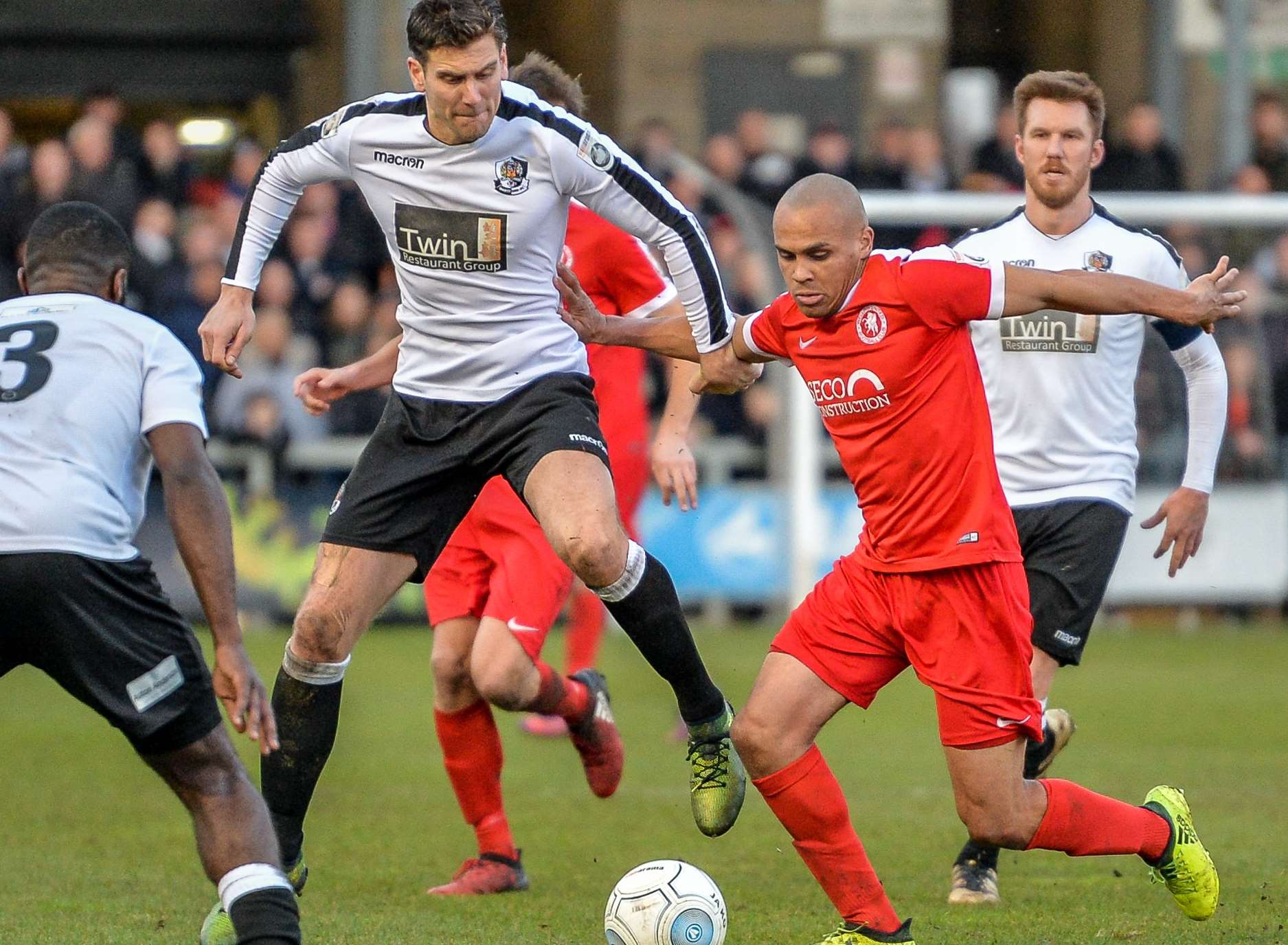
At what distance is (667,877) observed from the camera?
214 inches

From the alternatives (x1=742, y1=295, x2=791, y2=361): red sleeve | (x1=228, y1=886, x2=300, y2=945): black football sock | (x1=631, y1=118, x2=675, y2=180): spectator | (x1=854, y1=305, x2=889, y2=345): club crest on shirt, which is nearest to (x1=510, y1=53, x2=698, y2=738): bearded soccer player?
(x1=742, y1=295, x2=791, y2=361): red sleeve

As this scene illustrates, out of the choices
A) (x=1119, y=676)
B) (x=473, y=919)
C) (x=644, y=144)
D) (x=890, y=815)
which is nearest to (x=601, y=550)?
(x=473, y=919)

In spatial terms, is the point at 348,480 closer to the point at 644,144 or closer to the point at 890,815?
the point at 890,815

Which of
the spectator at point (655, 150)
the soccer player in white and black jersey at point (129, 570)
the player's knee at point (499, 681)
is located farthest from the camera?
the spectator at point (655, 150)

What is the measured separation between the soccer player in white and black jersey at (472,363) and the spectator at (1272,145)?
11.9 meters

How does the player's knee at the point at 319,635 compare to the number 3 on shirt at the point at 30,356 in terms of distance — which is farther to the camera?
the player's knee at the point at 319,635

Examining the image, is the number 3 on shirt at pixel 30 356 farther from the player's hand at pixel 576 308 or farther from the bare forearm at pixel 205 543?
the player's hand at pixel 576 308

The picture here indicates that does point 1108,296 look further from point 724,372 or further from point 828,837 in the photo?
point 828,837

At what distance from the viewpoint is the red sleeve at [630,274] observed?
288 inches

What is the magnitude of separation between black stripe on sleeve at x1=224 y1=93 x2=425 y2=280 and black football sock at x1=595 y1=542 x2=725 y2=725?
4.71 feet

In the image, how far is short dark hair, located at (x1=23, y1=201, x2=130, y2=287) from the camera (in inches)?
201

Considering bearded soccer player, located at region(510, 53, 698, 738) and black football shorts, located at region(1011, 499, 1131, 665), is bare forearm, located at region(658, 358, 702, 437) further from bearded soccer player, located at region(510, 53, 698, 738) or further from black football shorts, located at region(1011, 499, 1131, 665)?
black football shorts, located at region(1011, 499, 1131, 665)

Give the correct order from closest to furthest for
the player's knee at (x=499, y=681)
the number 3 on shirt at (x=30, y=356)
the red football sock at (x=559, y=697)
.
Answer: the number 3 on shirt at (x=30, y=356) < the player's knee at (x=499, y=681) < the red football sock at (x=559, y=697)

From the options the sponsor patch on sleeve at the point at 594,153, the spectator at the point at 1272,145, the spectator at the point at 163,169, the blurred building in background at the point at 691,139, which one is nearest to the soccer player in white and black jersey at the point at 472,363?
the sponsor patch on sleeve at the point at 594,153
